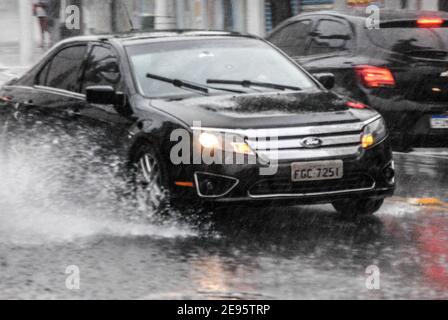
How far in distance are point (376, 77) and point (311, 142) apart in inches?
148

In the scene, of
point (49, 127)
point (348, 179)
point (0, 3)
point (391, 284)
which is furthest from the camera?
point (0, 3)

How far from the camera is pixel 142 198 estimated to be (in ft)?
31.4

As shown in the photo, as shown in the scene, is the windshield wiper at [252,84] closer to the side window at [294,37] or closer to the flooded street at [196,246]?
the flooded street at [196,246]

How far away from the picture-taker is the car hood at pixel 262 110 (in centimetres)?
923

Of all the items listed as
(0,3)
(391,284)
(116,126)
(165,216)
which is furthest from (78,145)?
(0,3)

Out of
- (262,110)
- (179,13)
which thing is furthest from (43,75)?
(179,13)

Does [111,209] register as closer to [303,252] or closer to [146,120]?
[146,120]

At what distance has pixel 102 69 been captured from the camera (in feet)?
35.8

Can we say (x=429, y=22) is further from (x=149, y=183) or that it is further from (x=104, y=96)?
(x=149, y=183)

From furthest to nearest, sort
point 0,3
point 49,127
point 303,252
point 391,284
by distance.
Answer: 1. point 0,3
2. point 49,127
3. point 303,252
4. point 391,284

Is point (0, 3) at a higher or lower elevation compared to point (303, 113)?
lower

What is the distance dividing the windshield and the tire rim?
2.21ft

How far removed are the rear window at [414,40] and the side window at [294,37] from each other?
1.35 m

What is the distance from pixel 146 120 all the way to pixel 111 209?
0.80 meters
